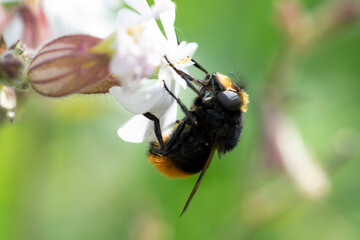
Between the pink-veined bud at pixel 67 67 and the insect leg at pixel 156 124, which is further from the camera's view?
the insect leg at pixel 156 124

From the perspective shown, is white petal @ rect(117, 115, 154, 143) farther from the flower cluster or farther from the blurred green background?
the blurred green background

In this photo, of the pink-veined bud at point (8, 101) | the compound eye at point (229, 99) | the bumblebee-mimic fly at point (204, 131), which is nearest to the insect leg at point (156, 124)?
the bumblebee-mimic fly at point (204, 131)

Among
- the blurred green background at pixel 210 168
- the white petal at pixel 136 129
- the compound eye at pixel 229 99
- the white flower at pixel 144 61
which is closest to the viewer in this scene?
the white flower at pixel 144 61

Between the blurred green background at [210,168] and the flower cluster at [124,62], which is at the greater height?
the flower cluster at [124,62]

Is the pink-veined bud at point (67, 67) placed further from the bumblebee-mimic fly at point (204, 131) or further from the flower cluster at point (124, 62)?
the bumblebee-mimic fly at point (204, 131)

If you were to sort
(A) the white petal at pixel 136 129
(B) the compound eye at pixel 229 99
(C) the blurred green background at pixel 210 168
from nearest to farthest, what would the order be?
(A) the white petal at pixel 136 129 < (B) the compound eye at pixel 229 99 < (C) the blurred green background at pixel 210 168

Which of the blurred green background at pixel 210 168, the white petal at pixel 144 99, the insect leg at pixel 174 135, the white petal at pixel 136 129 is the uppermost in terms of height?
the white petal at pixel 144 99
